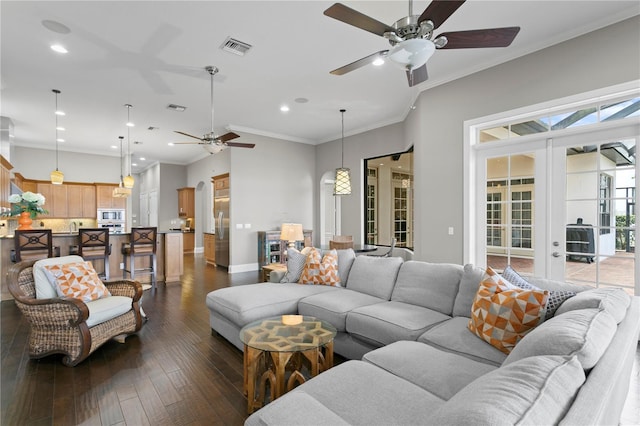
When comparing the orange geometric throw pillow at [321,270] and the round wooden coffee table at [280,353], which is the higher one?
the orange geometric throw pillow at [321,270]

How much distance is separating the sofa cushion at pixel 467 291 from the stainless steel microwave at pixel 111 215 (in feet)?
33.4

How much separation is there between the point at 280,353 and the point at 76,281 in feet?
7.93

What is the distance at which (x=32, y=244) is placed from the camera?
484cm

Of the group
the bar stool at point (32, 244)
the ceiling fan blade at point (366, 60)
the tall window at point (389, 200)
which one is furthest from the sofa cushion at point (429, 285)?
the bar stool at point (32, 244)

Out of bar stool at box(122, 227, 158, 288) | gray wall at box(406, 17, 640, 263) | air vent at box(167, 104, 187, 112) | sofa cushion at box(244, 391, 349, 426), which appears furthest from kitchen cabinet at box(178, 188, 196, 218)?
sofa cushion at box(244, 391, 349, 426)

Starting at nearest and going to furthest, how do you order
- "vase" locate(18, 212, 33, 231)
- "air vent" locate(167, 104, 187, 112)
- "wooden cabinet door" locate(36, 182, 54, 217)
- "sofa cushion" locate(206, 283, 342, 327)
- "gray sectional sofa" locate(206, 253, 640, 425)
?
"gray sectional sofa" locate(206, 253, 640, 425), "sofa cushion" locate(206, 283, 342, 327), "vase" locate(18, 212, 33, 231), "air vent" locate(167, 104, 187, 112), "wooden cabinet door" locate(36, 182, 54, 217)

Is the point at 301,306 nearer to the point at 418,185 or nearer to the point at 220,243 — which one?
the point at 418,185

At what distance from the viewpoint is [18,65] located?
4.07m

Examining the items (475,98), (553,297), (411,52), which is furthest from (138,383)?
(475,98)

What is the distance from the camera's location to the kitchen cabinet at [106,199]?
9320 millimetres

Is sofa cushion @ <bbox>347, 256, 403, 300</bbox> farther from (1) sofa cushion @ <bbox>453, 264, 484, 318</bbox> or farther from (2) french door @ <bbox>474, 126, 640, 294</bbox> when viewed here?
(2) french door @ <bbox>474, 126, 640, 294</bbox>

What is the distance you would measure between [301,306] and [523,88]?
368 cm

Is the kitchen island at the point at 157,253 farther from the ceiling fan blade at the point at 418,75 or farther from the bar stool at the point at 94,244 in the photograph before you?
the ceiling fan blade at the point at 418,75

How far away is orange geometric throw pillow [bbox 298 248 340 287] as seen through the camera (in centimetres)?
372
